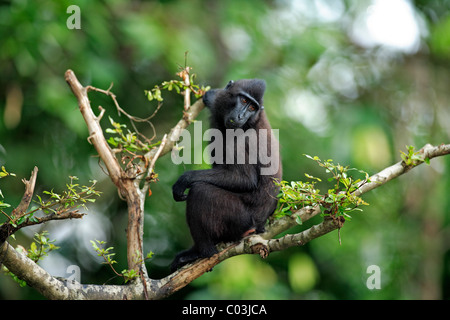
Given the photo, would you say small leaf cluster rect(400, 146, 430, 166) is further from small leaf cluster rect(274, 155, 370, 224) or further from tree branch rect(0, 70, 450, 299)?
small leaf cluster rect(274, 155, 370, 224)

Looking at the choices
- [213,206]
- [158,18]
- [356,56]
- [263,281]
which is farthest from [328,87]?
[213,206]

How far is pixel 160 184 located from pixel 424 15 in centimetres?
712

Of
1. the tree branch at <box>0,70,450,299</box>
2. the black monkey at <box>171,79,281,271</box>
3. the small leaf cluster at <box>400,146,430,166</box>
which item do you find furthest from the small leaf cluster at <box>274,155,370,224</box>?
the black monkey at <box>171,79,281,271</box>

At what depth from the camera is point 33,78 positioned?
33.5 ft

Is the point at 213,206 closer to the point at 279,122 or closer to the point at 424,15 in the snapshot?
the point at 279,122

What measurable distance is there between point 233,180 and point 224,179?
11cm

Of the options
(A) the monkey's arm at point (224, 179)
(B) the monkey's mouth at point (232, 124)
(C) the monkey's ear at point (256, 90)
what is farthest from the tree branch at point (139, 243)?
(C) the monkey's ear at point (256, 90)

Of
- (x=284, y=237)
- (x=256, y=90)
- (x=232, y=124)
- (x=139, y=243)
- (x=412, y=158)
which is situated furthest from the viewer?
(x=256, y=90)

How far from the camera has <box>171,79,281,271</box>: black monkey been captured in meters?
6.22

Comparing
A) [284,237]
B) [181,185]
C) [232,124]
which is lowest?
[284,237]

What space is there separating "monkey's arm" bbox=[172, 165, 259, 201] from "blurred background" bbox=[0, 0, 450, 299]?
303cm

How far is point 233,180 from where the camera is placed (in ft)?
21.1

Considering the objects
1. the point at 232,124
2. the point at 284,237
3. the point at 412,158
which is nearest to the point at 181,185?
the point at 232,124

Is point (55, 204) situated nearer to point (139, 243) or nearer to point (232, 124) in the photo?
point (139, 243)
